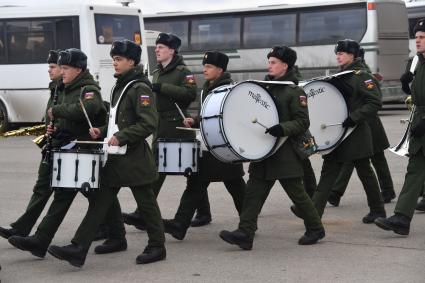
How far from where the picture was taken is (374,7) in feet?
78.8

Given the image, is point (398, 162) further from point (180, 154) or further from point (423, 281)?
point (423, 281)

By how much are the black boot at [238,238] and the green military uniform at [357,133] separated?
106 cm

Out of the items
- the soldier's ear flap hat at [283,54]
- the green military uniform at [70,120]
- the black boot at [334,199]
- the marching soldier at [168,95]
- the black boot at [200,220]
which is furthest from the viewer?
the black boot at [334,199]

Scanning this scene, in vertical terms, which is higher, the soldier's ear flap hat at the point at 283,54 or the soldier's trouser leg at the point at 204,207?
the soldier's ear flap hat at the point at 283,54

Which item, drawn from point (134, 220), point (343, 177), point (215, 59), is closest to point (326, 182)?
point (343, 177)

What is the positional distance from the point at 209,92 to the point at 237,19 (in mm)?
17848

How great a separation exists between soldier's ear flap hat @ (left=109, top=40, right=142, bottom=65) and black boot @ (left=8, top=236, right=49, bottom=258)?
5.02 ft

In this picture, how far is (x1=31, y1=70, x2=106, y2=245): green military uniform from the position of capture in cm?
728

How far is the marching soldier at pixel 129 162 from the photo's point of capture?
22.8 feet

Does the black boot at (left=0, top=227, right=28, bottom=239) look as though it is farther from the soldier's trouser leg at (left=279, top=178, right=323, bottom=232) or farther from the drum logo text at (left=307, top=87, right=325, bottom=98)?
the drum logo text at (left=307, top=87, right=325, bottom=98)

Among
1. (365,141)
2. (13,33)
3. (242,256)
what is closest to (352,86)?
(365,141)

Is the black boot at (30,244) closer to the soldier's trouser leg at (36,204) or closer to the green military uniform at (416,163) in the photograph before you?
the soldier's trouser leg at (36,204)

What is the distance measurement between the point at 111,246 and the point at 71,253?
74 cm

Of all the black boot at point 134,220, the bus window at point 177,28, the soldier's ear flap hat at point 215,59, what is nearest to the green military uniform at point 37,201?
the black boot at point 134,220
